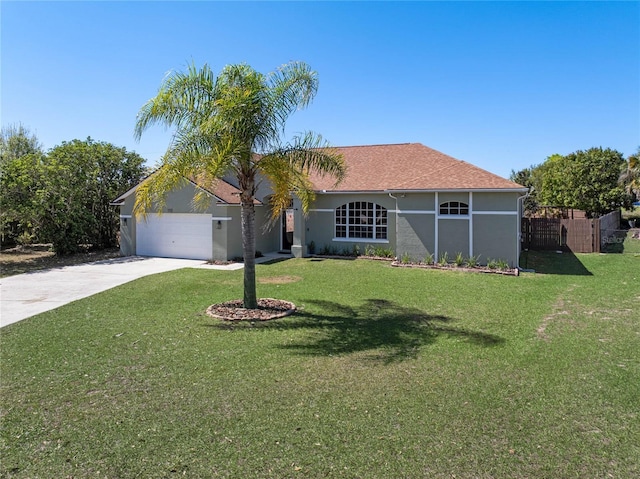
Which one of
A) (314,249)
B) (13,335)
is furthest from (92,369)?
(314,249)

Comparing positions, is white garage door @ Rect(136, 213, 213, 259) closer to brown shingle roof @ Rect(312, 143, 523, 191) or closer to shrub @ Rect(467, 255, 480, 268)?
brown shingle roof @ Rect(312, 143, 523, 191)

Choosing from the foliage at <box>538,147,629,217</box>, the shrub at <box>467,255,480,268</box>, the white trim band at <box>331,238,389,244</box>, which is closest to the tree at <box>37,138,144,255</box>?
the white trim band at <box>331,238,389,244</box>

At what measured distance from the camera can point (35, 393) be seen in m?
5.72

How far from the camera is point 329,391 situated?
5797 mm

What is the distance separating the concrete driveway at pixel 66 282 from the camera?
1065cm

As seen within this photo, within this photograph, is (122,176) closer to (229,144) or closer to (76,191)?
(76,191)

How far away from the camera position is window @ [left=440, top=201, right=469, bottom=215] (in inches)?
688

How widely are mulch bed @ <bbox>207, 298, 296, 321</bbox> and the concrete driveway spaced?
4.25m

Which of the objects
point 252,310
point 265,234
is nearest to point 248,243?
point 252,310

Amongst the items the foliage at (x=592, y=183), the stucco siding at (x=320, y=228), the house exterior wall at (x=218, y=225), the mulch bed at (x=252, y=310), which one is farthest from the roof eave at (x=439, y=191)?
the foliage at (x=592, y=183)

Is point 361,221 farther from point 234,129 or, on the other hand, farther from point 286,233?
point 234,129

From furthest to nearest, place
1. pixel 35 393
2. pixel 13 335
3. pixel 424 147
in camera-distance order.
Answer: pixel 424 147 < pixel 13 335 < pixel 35 393

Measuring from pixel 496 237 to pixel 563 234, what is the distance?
8.02 m

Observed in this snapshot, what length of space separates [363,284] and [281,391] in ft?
26.3
